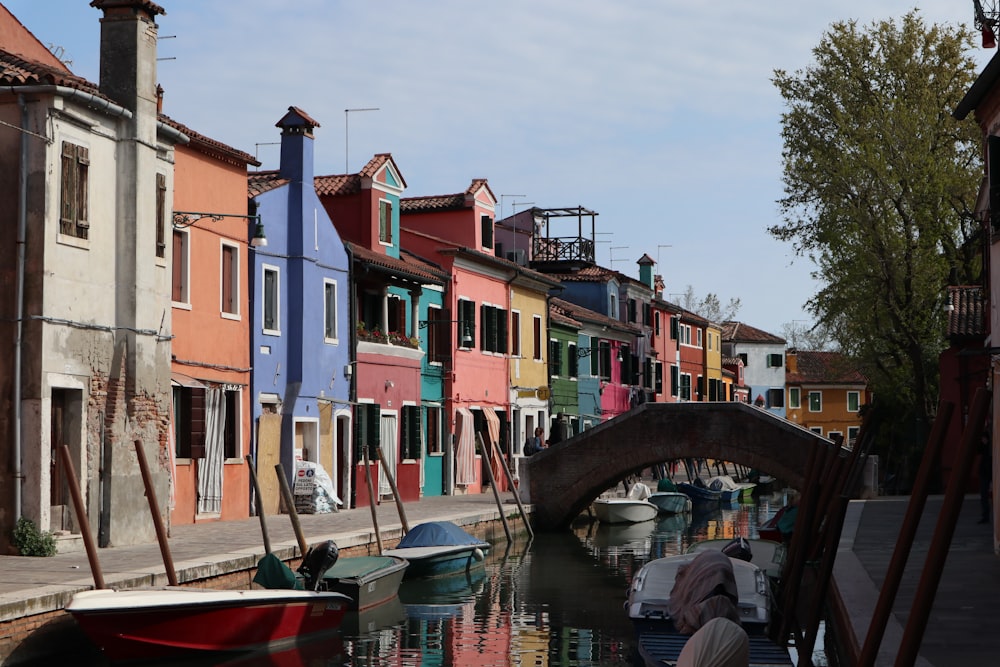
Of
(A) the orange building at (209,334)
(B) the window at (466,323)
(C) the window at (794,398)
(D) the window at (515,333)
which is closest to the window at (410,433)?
(B) the window at (466,323)

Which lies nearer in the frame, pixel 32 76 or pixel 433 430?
pixel 32 76

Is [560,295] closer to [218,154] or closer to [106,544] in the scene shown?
[218,154]

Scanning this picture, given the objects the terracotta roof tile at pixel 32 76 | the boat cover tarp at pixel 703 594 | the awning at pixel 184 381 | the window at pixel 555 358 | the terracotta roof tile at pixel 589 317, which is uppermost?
the terracotta roof tile at pixel 32 76

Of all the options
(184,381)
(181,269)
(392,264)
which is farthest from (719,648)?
(392,264)

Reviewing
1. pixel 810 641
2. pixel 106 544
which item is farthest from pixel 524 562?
pixel 810 641

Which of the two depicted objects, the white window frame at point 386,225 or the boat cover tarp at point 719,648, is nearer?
the boat cover tarp at point 719,648

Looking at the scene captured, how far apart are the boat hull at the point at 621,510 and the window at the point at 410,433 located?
17.8 ft

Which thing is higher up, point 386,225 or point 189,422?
point 386,225

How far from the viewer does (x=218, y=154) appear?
78.8ft

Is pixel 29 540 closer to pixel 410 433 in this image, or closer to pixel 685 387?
pixel 410 433

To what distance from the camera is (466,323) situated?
3597cm

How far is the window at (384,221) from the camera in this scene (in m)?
31.9

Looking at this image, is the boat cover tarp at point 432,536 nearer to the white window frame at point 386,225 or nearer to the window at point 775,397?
the white window frame at point 386,225

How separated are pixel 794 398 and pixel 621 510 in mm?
51323
